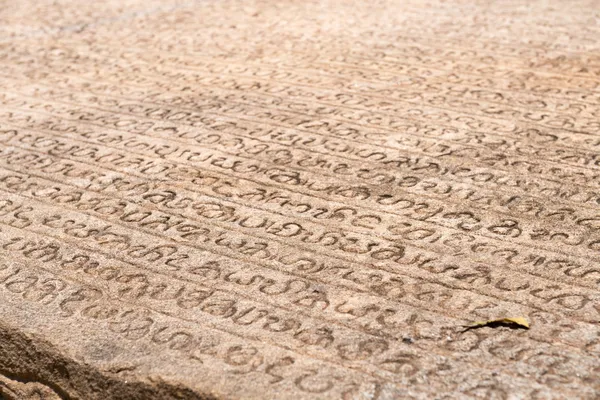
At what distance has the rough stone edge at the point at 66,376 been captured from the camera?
3018mm

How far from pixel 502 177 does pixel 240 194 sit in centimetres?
135

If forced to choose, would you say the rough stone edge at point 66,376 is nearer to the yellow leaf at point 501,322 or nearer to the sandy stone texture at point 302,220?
the sandy stone texture at point 302,220

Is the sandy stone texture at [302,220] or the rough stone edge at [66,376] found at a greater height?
the sandy stone texture at [302,220]

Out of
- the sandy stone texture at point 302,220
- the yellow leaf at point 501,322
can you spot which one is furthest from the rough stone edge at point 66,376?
the yellow leaf at point 501,322

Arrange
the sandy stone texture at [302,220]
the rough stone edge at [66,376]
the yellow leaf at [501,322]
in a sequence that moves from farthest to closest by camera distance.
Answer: the yellow leaf at [501,322] < the sandy stone texture at [302,220] < the rough stone edge at [66,376]

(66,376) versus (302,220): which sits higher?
(302,220)

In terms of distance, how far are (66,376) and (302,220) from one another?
141 cm

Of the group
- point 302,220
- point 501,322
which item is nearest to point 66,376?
point 302,220

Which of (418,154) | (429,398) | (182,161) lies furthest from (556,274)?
(182,161)

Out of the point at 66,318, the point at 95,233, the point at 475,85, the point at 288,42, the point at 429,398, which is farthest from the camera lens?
the point at 288,42

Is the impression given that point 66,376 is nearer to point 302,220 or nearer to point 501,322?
point 302,220

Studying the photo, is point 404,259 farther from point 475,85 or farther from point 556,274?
point 475,85

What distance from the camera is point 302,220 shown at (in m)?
4.21

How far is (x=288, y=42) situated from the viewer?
7.80 metres
